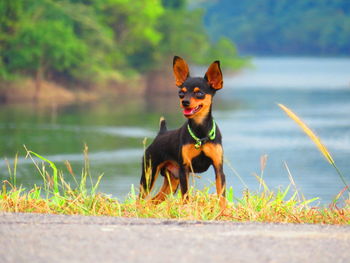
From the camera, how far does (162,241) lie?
5312 mm

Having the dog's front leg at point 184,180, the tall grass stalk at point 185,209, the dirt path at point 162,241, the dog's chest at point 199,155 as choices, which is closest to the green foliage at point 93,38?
the tall grass stalk at point 185,209

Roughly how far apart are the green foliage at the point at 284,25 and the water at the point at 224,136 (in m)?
72.6

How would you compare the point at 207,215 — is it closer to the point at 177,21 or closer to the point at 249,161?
the point at 249,161

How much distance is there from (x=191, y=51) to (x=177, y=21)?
3.86 metres

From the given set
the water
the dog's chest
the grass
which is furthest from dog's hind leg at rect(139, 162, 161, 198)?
the water

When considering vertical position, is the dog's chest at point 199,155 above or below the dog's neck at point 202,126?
below

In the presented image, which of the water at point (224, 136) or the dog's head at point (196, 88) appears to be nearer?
the dog's head at point (196, 88)

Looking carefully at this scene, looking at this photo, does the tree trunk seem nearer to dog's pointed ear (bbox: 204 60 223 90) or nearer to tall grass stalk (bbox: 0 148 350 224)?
tall grass stalk (bbox: 0 148 350 224)

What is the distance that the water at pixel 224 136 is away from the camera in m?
26.1

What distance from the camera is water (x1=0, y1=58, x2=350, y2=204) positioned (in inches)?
1027

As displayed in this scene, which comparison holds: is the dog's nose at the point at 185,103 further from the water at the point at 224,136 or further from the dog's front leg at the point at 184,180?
the water at the point at 224,136

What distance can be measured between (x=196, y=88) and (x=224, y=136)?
32881mm

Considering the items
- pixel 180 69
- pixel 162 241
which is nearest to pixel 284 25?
pixel 180 69

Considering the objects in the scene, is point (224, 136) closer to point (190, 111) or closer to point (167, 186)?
point (167, 186)
